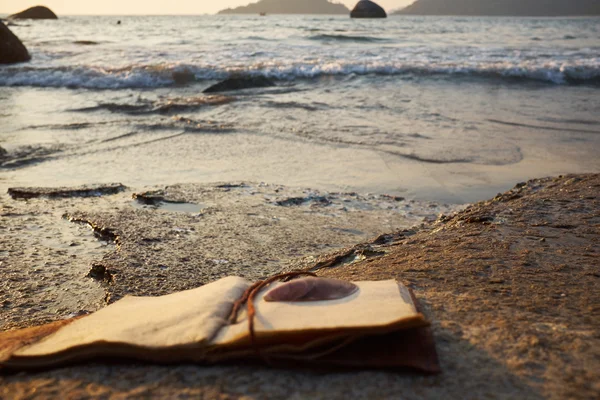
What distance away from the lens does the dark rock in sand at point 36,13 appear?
57.8 m

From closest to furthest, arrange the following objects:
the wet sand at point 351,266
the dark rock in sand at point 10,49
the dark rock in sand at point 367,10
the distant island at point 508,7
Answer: the wet sand at point 351,266 < the dark rock in sand at point 10,49 < the dark rock in sand at point 367,10 < the distant island at point 508,7

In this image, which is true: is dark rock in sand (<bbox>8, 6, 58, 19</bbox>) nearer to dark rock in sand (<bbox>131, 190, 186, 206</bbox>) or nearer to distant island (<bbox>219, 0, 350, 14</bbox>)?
dark rock in sand (<bbox>131, 190, 186, 206</bbox>)

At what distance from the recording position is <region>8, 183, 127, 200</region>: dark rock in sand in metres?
3.67

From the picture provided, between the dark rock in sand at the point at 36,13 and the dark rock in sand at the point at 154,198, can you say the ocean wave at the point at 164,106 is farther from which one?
the dark rock in sand at the point at 36,13

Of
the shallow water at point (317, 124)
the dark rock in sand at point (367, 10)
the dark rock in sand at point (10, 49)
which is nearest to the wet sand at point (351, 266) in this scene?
the shallow water at point (317, 124)

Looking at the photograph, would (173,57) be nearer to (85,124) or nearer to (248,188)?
(85,124)

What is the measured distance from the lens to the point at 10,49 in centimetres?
1354

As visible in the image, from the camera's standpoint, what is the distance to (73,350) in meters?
1.27

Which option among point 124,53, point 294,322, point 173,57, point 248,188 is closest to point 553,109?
point 248,188

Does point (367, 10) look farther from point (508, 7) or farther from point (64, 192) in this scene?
point (64, 192)

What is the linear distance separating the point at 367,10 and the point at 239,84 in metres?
59.1

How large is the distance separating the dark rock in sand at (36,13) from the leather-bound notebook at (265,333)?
65.2 m

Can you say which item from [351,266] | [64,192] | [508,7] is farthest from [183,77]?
[508,7]

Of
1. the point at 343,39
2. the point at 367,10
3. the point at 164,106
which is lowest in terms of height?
the point at 164,106
